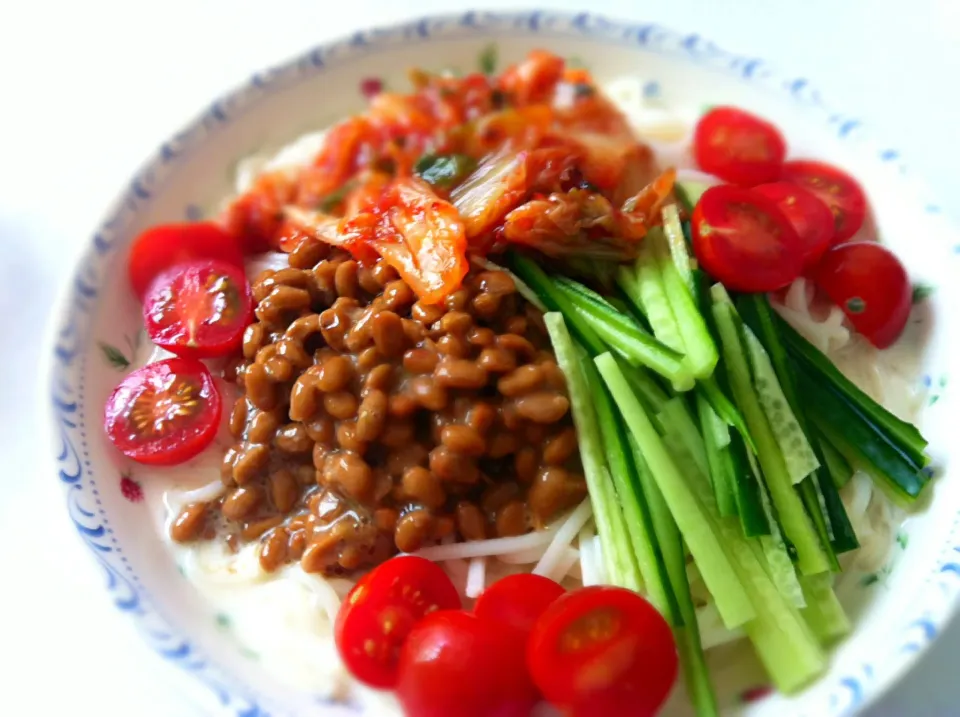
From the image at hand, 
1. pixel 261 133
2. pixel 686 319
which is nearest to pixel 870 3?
pixel 686 319

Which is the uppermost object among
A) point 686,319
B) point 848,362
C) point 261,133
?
point 261,133

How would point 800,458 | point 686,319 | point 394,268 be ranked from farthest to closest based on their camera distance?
point 394,268, point 686,319, point 800,458

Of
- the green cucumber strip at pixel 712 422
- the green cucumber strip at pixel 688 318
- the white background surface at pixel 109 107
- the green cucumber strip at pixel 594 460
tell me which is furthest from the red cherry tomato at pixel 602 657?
the white background surface at pixel 109 107

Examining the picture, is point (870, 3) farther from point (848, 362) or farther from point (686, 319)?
point (686, 319)

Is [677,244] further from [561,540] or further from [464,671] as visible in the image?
[464,671]

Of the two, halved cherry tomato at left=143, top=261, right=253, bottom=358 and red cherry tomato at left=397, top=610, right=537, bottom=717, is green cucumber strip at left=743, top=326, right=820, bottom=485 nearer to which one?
red cherry tomato at left=397, top=610, right=537, bottom=717

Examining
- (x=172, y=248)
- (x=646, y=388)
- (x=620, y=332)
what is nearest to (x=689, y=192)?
(x=620, y=332)

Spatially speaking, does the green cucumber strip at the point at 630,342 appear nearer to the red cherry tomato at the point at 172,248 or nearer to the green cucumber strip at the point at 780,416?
the green cucumber strip at the point at 780,416
